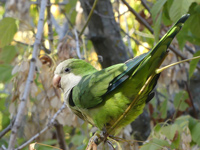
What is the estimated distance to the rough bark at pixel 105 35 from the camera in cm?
239

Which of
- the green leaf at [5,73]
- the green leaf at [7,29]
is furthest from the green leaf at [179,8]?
the green leaf at [5,73]

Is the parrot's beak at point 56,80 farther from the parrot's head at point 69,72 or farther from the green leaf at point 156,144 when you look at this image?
the green leaf at point 156,144

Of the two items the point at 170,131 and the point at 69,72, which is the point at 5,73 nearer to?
the point at 69,72

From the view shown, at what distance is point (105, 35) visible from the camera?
239 cm

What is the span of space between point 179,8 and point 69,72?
2.43ft

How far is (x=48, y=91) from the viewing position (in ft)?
6.34

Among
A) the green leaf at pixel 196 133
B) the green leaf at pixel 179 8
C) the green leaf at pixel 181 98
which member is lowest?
the green leaf at pixel 181 98

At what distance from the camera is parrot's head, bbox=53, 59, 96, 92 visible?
5.70 ft

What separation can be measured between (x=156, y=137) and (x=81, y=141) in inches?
55.4

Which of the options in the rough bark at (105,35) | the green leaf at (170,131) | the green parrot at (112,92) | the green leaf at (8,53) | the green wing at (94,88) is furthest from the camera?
the green leaf at (8,53)

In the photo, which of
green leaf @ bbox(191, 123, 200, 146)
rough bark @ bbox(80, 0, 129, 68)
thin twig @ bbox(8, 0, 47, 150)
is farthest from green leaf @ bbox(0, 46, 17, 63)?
green leaf @ bbox(191, 123, 200, 146)

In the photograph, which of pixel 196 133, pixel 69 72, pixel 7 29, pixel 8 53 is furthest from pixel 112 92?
pixel 8 53

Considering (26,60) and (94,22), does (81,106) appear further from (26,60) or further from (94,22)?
(94,22)

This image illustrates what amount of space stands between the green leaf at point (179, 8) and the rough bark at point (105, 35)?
955 mm
